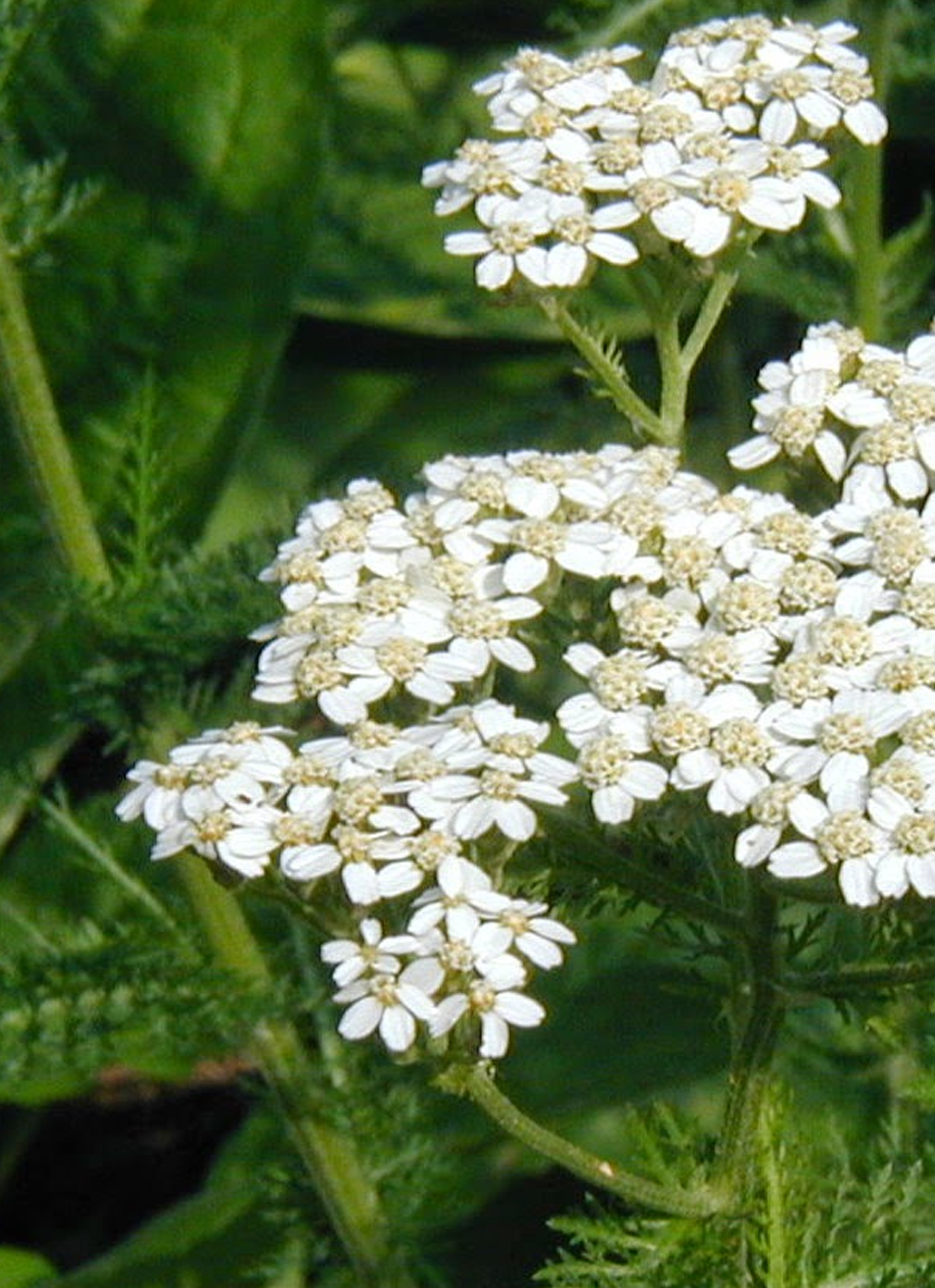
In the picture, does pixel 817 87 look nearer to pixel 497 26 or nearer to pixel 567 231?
pixel 567 231

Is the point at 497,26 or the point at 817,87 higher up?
the point at 817,87

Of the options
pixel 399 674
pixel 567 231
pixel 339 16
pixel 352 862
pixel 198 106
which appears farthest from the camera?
pixel 339 16

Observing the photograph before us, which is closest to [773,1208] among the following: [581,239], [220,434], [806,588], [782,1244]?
[782,1244]

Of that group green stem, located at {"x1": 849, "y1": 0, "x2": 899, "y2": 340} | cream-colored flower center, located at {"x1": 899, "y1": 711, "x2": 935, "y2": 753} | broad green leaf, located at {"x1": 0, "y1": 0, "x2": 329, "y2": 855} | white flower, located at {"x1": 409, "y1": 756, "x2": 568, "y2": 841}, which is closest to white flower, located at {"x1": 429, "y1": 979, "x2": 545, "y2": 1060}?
white flower, located at {"x1": 409, "y1": 756, "x2": 568, "y2": 841}

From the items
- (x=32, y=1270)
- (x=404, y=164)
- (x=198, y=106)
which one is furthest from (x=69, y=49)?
(x=32, y=1270)

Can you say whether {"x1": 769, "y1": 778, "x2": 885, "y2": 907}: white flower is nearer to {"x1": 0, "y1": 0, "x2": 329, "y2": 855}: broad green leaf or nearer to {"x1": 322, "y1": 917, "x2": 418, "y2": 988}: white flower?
{"x1": 322, "y1": 917, "x2": 418, "y2": 988}: white flower

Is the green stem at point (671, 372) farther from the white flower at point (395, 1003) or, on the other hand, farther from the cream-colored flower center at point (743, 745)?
the white flower at point (395, 1003)

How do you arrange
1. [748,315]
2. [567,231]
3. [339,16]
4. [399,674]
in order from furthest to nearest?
[748,315] → [339,16] → [567,231] → [399,674]

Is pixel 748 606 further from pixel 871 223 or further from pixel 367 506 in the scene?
pixel 871 223
